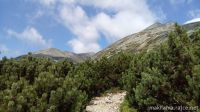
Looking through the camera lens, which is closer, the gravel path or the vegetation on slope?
the vegetation on slope

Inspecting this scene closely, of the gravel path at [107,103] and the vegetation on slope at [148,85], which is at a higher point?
the vegetation on slope at [148,85]

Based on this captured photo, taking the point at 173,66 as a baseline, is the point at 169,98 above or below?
below

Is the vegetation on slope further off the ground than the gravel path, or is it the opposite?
the vegetation on slope

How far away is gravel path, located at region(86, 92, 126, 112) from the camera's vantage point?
3236cm

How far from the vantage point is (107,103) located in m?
36.0

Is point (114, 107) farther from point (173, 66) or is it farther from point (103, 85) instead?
point (173, 66)

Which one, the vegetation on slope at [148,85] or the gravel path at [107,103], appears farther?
the gravel path at [107,103]

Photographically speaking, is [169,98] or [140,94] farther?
[140,94]

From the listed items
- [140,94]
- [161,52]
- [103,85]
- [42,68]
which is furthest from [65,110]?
[103,85]

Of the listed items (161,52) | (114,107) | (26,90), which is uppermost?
(161,52)

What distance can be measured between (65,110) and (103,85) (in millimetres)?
24853

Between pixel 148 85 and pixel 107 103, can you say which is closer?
pixel 148 85

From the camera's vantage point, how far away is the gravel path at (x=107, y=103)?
3236 centimetres

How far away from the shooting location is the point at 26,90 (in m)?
17.9
